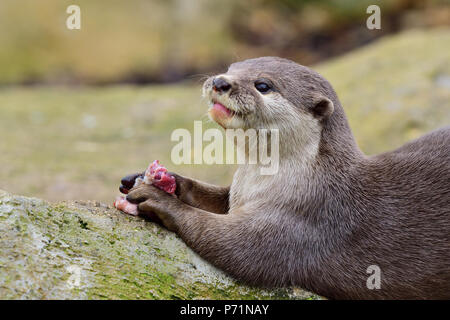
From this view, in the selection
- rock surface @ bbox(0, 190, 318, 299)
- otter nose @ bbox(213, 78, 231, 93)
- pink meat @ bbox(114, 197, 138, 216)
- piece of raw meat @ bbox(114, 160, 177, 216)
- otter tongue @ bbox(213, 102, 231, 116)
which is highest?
otter nose @ bbox(213, 78, 231, 93)

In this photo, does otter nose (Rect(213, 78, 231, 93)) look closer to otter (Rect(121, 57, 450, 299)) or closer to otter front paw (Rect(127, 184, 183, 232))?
otter (Rect(121, 57, 450, 299))

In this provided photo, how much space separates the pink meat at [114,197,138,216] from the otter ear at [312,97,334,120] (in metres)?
0.97

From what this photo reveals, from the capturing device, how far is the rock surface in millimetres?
2248

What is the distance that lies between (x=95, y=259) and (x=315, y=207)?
1008 mm

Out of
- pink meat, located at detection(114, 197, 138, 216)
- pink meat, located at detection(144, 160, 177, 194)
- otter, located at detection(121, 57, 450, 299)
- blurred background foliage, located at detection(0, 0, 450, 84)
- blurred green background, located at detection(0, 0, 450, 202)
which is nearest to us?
otter, located at detection(121, 57, 450, 299)

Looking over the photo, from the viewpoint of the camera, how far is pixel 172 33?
11508 millimetres

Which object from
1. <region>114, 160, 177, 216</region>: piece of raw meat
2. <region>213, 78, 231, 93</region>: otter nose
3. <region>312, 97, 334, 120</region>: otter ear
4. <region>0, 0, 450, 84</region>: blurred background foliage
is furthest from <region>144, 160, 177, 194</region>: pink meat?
<region>0, 0, 450, 84</region>: blurred background foliage

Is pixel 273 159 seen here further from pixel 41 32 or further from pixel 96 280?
pixel 41 32

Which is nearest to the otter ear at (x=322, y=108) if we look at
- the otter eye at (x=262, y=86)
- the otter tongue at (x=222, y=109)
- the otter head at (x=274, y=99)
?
the otter head at (x=274, y=99)

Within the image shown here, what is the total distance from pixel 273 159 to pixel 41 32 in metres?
8.83

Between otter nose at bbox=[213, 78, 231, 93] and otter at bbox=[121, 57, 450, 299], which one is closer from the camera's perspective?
otter at bbox=[121, 57, 450, 299]

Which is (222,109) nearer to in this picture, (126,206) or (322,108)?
(322,108)

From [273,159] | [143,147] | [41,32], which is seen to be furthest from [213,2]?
[273,159]
